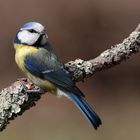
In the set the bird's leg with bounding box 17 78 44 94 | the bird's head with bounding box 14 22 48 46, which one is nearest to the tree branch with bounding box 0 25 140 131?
the bird's leg with bounding box 17 78 44 94

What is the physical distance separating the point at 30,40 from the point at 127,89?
2.69 metres

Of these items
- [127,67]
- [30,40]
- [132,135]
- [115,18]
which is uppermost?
[30,40]

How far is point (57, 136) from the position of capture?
5066 millimetres

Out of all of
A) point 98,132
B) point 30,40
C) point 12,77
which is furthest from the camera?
point 12,77

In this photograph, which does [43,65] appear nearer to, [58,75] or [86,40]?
[58,75]

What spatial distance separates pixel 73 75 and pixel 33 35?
286 mm

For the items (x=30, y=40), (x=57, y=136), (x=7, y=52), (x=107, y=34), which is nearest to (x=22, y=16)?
(x=7, y=52)

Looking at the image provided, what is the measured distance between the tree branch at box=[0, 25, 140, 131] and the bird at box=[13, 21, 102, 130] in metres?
0.05

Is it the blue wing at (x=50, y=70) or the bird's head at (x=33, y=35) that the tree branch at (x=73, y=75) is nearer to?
the blue wing at (x=50, y=70)

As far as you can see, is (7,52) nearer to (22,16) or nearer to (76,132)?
(22,16)

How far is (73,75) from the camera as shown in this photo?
9.68 feet

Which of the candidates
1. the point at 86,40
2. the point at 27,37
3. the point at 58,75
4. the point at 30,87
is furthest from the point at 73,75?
the point at 86,40

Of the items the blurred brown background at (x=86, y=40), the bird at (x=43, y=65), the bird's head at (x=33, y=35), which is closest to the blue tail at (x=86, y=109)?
the bird at (x=43, y=65)

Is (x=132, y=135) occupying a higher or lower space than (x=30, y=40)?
lower
